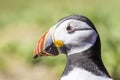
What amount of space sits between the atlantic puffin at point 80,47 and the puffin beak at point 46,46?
18mm

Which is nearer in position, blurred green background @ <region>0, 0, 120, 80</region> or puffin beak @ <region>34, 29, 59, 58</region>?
puffin beak @ <region>34, 29, 59, 58</region>

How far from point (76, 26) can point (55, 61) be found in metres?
1.41

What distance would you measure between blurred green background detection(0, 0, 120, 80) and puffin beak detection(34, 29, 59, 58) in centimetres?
126

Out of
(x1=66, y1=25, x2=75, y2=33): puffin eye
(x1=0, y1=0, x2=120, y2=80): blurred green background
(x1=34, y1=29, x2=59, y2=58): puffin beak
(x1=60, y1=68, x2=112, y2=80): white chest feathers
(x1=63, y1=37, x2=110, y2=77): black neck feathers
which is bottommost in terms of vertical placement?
(x1=0, y1=0, x2=120, y2=80): blurred green background

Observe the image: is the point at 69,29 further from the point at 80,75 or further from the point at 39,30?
the point at 39,30

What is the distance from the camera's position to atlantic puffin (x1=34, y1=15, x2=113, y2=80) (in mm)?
2057

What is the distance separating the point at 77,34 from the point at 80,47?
0.05 m

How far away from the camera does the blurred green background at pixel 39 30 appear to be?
3465 millimetres

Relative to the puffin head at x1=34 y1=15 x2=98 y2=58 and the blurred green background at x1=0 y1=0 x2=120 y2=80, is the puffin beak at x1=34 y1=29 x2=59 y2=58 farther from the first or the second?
the blurred green background at x1=0 y1=0 x2=120 y2=80

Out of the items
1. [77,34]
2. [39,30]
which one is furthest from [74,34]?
[39,30]

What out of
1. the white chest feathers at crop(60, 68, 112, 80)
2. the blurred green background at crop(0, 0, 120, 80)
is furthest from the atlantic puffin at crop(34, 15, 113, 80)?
the blurred green background at crop(0, 0, 120, 80)

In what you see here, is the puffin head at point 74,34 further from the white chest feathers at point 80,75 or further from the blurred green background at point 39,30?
the blurred green background at point 39,30

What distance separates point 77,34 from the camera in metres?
2.08

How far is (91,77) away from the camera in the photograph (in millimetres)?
2039
